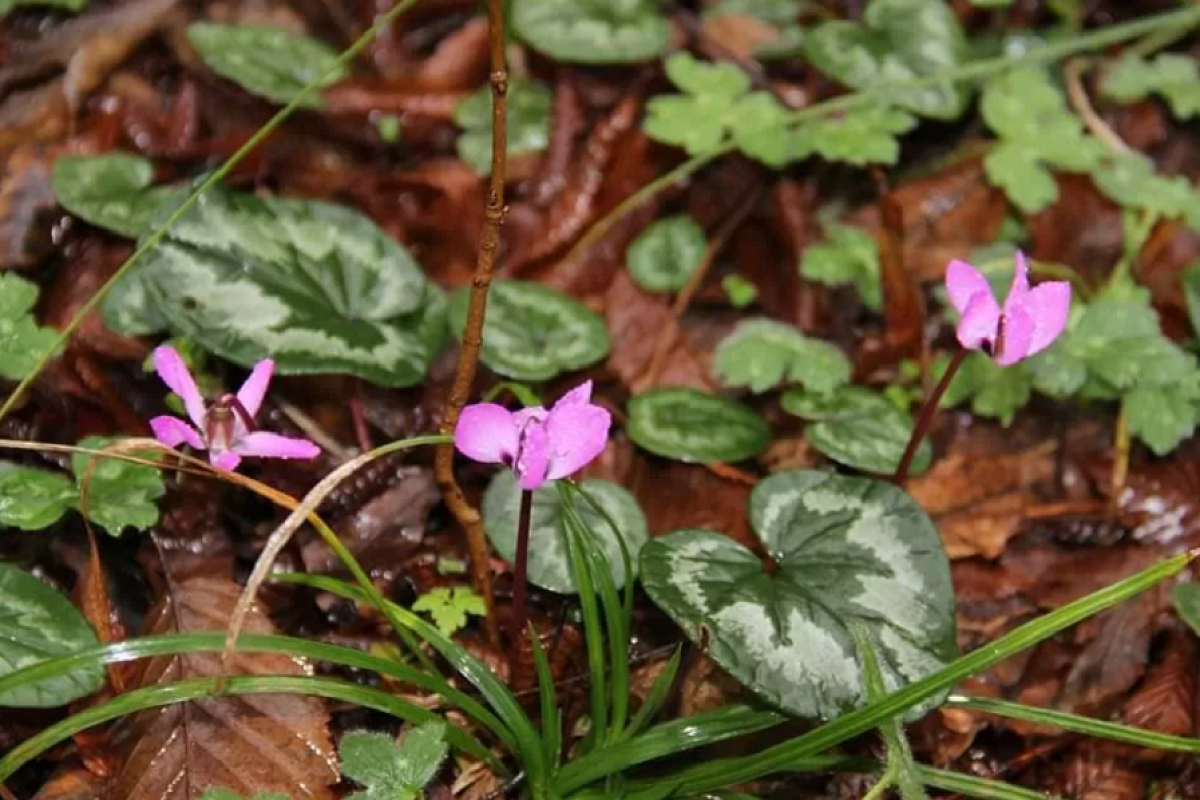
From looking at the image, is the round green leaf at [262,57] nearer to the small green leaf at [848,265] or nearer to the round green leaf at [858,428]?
the small green leaf at [848,265]

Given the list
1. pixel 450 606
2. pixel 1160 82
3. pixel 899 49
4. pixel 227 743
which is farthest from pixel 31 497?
pixel 1160 82

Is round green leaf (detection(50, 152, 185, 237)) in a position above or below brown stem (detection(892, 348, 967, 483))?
above

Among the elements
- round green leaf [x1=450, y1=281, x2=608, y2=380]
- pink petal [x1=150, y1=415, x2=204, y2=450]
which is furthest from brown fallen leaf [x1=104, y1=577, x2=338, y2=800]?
round green leaf [x1=450, y1=281, x2=608, y2=380]

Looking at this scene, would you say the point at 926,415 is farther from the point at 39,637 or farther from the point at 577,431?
the point at 39,637

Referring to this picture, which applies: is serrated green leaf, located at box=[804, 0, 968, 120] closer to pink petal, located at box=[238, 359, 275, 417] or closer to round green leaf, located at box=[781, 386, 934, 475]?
round green leaf, located at box=[781, 386, 934, 475]

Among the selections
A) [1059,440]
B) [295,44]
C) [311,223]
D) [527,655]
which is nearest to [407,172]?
[295,44]

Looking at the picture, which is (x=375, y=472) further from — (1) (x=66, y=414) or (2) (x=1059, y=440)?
(2) (x=1059, y=440)
